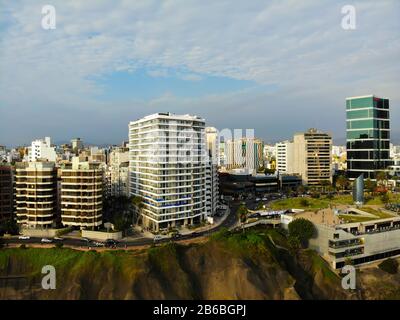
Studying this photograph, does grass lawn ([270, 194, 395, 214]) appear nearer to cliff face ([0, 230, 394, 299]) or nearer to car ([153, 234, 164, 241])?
cliff face ([0, 230, 394, 299])

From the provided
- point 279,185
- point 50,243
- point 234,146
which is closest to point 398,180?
point 279,185

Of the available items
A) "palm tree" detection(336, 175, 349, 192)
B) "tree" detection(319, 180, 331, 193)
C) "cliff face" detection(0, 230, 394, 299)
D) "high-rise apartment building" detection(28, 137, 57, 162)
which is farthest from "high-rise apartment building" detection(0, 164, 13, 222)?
"palm tree" detection(336, 175, 349, 192)

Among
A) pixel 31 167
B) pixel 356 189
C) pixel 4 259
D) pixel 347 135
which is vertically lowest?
pixel 4 259

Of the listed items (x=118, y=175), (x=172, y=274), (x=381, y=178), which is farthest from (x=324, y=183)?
(x=172, y=274)

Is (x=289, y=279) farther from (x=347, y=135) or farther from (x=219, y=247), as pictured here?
(x=347, y=135)

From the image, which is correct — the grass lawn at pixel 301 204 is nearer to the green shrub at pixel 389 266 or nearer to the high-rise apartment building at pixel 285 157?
the green shrub at pixel 389 266
